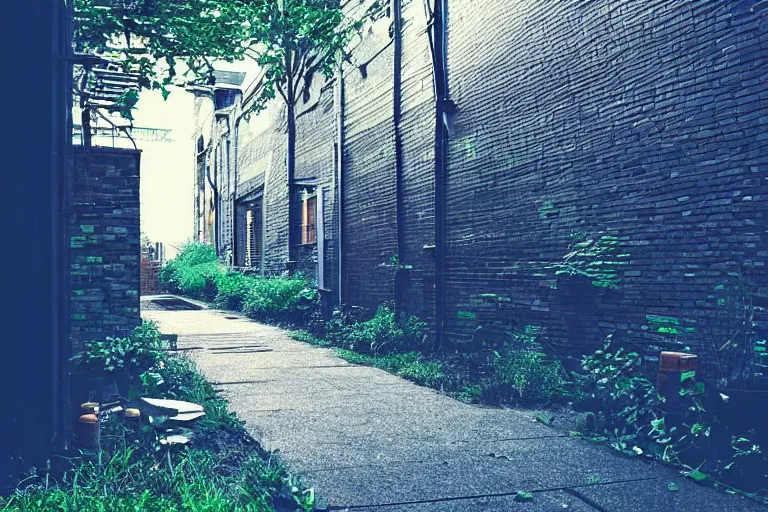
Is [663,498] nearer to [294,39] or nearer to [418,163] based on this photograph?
[418,163]

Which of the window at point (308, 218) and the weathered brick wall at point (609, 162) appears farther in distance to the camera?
the window at point (308, 218)

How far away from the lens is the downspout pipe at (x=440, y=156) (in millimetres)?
8953

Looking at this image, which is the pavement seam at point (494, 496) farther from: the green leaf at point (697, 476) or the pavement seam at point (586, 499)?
the green leaf at point (697, 476)

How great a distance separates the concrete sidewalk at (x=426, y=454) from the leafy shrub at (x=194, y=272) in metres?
12.4

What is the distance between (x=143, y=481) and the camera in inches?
147

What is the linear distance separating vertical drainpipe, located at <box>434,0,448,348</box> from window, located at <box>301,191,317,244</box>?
5.36 m

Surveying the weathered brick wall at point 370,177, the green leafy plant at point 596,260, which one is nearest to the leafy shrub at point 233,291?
the weathered brick wall at point 370,177

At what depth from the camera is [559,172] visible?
688 cm

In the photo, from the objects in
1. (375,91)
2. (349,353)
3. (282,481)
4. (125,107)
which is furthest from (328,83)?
(282,481)

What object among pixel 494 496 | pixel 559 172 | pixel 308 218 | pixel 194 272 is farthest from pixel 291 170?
pixel 494 496

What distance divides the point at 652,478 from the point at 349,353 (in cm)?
589

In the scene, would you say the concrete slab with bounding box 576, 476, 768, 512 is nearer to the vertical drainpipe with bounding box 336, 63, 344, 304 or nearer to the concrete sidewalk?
the concrete sidewalk

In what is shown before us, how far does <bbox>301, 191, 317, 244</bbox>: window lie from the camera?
1420 centimetres

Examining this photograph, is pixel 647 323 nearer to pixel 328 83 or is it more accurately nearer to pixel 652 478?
pixel 652 478
